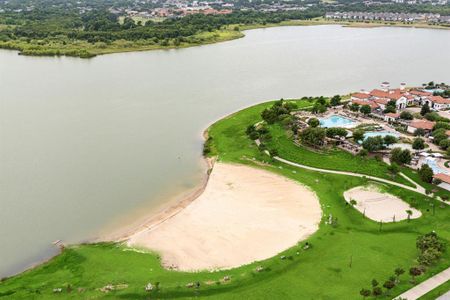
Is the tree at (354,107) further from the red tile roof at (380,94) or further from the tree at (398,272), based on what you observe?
the tree at (398,272)

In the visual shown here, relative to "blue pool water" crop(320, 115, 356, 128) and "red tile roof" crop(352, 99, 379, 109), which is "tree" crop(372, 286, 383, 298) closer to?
"blue pool water" crop(320, 115, 356, 128)

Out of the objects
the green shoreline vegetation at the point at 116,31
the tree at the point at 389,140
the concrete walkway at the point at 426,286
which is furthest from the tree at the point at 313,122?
the green shoreline vegetation at the point at 116,31

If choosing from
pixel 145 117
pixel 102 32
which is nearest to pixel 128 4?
pixel 102 32

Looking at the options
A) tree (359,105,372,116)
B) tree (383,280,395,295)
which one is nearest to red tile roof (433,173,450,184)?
tree (383,280,395,295)

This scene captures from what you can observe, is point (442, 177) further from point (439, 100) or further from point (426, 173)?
point (439, 100)

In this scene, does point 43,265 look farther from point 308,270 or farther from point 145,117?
point 145,117

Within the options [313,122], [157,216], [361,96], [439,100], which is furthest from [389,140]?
[157,216]

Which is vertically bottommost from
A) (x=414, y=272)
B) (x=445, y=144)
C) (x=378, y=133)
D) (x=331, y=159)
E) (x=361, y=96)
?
(x=414, y=272)
